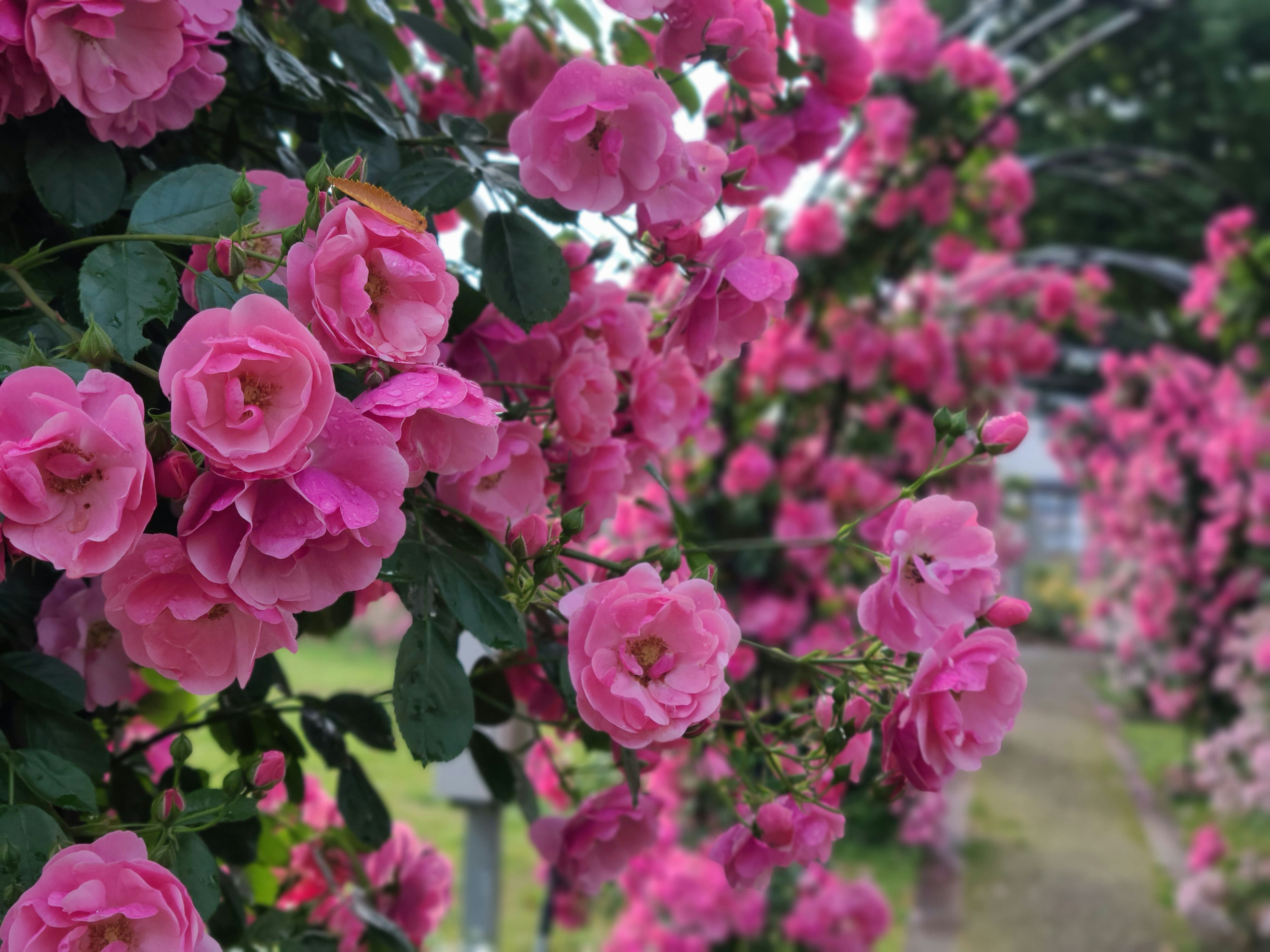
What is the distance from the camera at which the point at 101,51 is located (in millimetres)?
523

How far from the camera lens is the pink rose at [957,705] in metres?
0.59

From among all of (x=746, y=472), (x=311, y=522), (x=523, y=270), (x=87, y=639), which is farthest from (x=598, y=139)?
(x=746, y=472)

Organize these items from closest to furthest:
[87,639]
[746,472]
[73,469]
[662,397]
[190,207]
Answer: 1. [73,469]
2. [190,207]
3. [87,639]
4. [662,397]
5. [746,472]

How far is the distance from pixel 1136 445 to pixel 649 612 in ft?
21.0

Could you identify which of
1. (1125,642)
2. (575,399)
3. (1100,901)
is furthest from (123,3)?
(1125,642)

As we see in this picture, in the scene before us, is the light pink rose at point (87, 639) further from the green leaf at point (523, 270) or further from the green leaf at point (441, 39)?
the green leaf at point (441, 39)

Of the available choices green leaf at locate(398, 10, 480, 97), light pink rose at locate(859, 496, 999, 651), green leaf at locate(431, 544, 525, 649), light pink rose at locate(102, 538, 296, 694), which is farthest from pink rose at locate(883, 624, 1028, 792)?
green leaf at locate(398, 10, 480, 97)

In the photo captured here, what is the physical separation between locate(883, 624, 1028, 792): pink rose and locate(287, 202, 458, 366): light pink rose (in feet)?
1.09

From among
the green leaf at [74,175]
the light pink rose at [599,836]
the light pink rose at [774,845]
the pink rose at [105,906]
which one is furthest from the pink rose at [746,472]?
the pink rose at [105,906]

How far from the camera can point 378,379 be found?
45cm

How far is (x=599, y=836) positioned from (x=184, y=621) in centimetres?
44

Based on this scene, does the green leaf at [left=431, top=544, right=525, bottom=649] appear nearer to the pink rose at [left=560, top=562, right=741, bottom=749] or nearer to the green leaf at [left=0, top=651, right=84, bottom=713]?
the pink rose at [left=560, top=562, right=741, bottom=749]

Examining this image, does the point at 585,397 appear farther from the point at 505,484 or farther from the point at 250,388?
the point at 250,388

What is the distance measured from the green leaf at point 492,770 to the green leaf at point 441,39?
540mm
